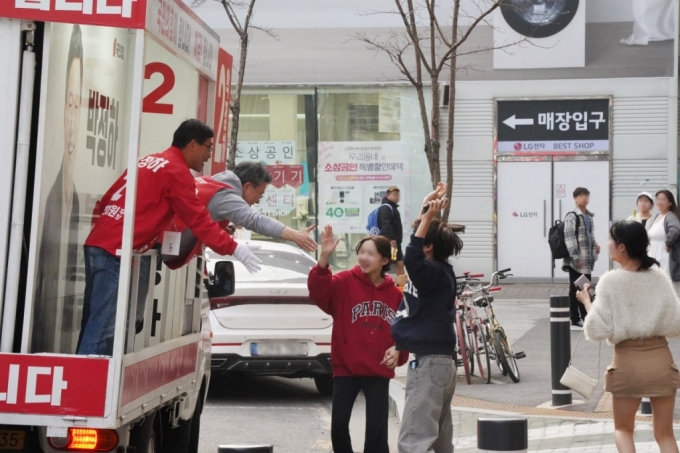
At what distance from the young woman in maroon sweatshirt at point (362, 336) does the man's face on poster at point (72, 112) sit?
4.81 feet

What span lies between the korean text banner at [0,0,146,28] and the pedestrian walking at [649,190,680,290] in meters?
9.41

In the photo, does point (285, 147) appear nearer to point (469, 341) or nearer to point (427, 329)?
point (469, 341)

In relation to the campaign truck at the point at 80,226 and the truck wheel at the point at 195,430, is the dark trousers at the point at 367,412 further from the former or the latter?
the truck wheel at the point at 195,430

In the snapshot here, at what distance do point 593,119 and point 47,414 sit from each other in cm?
1981

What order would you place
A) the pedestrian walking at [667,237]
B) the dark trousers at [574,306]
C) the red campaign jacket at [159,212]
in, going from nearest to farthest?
1. the red campaign jacket at [159,212]
2. the pedestrian walking at [667,237]
3. the dark trousers at [574,306]

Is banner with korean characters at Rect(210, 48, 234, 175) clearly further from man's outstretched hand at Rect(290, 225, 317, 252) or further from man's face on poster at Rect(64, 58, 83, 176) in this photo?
man's face on poster at Rect(64, 58, 83, 176)

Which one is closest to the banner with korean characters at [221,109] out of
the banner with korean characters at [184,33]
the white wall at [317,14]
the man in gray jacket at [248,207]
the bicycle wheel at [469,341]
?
the banner with korean characters at [184,33]

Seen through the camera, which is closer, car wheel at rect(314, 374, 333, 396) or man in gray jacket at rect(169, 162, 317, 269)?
man in gray jacket at rect(169, 162, 317, 269)

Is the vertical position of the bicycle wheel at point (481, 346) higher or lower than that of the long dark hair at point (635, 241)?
lower

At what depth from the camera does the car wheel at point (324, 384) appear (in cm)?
1104

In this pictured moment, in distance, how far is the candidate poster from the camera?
5.05 m

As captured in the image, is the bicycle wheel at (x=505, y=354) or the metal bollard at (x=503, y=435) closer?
the metal bollard at (x=503, y=435)

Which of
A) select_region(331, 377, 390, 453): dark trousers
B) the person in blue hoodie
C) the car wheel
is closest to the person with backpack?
the car wheel

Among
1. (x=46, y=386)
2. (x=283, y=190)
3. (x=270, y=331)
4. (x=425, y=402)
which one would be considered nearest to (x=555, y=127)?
(x=283, y=190)
